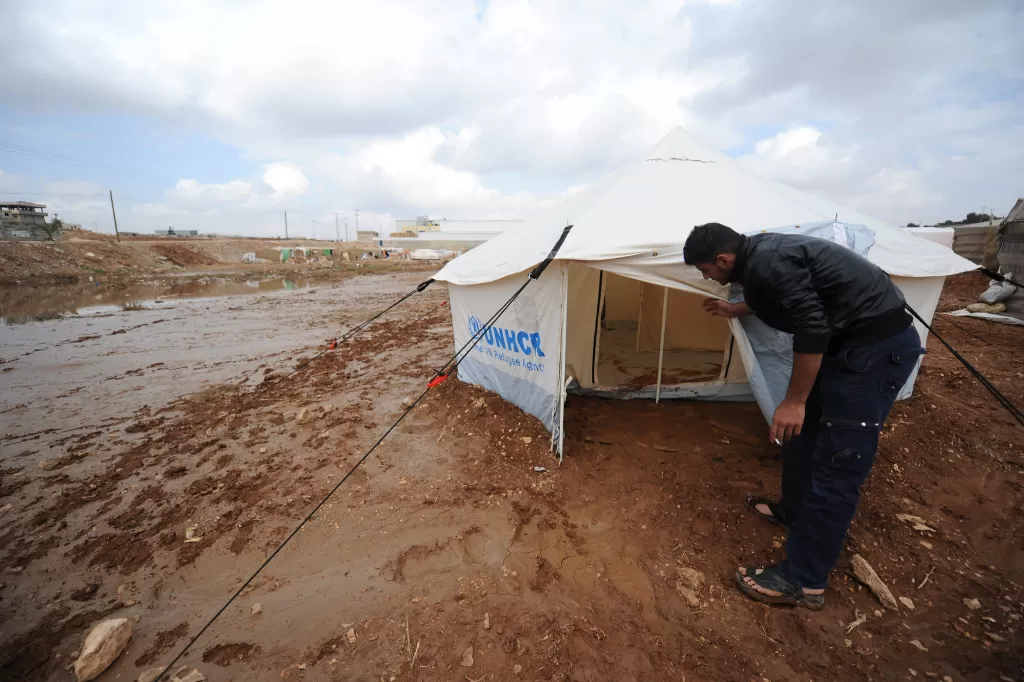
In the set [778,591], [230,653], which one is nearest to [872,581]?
[778,591]

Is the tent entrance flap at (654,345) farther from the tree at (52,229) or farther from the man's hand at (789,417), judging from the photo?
the tree at (52,229)

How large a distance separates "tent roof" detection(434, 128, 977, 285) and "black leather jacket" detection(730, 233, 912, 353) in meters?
1.17

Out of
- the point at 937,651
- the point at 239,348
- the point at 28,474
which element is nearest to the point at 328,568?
the point at 937,651

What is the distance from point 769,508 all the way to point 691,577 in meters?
0.91

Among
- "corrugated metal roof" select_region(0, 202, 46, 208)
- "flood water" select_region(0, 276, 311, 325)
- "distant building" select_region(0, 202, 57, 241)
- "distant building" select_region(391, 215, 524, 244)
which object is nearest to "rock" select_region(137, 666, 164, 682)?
"flood water" select_region(0, 276, 311, 325)

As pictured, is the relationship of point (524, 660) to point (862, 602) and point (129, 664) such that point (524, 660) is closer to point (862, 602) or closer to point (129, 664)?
point (862, 602)

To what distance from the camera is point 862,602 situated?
2.31m

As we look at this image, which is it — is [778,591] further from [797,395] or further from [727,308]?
[727,308]

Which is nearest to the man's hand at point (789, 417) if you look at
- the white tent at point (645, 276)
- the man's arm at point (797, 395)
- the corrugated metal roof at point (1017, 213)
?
the man's arm at point (797, 395)

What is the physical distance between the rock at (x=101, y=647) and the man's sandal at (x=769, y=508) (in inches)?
154

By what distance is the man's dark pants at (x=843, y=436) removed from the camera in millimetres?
2105

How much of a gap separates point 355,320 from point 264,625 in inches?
401

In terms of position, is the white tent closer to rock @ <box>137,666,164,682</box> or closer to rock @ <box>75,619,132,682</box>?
rock @ <box>137,666,164,682</box>

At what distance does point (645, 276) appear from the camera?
3385mm
